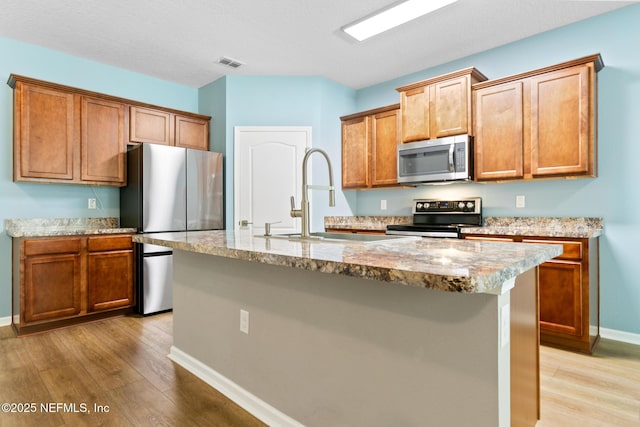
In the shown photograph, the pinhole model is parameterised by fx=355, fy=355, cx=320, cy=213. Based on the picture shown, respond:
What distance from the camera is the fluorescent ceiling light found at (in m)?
2.87

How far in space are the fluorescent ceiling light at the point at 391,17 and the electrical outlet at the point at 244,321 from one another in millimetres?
2642

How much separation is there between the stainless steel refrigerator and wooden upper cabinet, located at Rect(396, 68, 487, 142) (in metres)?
2.37

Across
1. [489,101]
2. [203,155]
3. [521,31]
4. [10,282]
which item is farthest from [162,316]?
[521,31]

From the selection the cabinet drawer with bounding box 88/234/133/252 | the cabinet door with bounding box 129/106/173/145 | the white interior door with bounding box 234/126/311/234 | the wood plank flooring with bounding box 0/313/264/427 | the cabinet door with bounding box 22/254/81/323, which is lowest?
the wood plank flooring with bounding box 0/313/264/427

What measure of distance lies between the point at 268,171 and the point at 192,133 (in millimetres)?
1089

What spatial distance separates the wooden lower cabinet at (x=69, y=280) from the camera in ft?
10.1

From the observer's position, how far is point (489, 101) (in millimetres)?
3379

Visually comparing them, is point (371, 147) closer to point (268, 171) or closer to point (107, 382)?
point (268, 171)

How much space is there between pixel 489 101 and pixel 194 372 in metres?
3.38

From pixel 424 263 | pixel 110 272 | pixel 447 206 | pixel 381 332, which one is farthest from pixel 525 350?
pixel 110 272

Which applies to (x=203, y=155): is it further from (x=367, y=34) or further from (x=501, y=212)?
(x=501, y=212)

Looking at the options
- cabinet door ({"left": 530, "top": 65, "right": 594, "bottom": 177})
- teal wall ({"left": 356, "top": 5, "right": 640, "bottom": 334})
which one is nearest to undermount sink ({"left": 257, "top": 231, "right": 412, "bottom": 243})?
cabinet door ({"left": 530, "top": 65, "right": 594, "bottom": 177})

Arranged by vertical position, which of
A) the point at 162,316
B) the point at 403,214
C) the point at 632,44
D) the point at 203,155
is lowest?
the point at 162,316

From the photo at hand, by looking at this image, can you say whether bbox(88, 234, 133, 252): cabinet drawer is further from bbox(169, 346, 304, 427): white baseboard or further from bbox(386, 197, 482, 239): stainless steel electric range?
bbox(386, 197, 482, 239): stainless steel electric range
